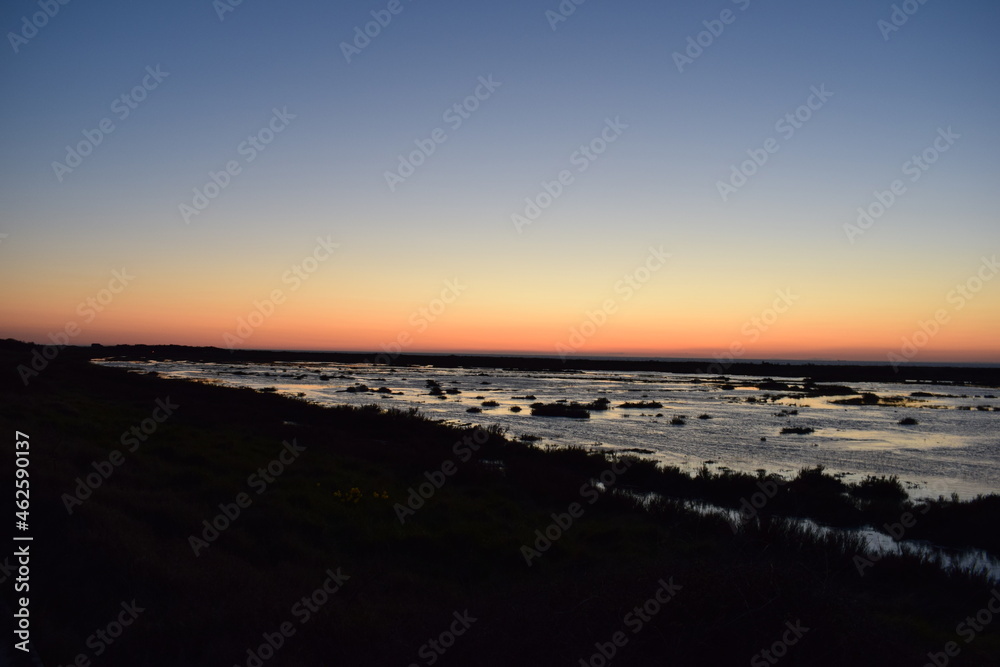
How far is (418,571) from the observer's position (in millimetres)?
10266

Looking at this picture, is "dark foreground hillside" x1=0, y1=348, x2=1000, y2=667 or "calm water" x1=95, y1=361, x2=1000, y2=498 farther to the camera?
"calm water" x1=95, y1=361, x2=1000, y2=498

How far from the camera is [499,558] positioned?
36.4ft

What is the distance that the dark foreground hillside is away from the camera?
5527 mm

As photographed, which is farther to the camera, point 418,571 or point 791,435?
point 791,435

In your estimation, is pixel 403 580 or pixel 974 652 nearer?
pixel 974 652

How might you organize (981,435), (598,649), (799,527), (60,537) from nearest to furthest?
1. (598,649)
2. (60,537)
3. (799,527)
4. (981,435)

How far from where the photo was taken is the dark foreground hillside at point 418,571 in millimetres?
5527

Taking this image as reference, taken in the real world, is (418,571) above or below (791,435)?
above

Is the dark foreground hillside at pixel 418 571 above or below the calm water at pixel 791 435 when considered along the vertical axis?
above

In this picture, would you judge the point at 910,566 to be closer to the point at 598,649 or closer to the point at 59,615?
the point at 598,649

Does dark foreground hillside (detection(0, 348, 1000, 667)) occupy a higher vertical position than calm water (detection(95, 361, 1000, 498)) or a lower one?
higher

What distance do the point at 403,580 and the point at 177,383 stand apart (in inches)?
1790

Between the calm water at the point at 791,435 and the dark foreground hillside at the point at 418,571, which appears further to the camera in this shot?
the calm water at the point at 791,435

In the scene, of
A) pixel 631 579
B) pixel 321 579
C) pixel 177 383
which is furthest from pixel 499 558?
pixel 177 383
